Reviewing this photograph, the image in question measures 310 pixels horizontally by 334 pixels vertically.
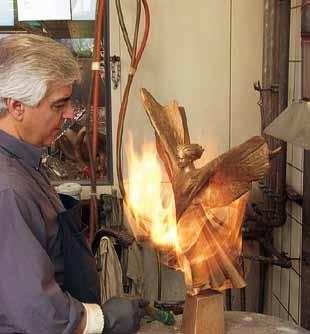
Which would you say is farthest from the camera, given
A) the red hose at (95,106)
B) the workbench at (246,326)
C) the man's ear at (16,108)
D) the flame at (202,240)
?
the red hose at (95,106)

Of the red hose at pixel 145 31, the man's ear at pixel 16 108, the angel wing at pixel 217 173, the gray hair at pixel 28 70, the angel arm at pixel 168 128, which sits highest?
the red hose at pixel 145 31

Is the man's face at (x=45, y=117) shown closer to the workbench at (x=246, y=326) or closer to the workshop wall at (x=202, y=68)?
the workbench at (x=246, y=326)

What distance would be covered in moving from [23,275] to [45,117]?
404 mm

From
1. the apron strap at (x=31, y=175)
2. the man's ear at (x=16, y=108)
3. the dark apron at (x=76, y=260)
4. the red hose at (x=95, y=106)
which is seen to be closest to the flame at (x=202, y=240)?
the dark apron at (x=76, y=260)

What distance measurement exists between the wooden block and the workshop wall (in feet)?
4.14

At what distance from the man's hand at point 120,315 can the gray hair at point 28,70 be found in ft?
1.88

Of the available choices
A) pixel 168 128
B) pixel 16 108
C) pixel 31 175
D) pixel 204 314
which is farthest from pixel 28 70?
pixel 204 314

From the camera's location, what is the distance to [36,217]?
1439mm

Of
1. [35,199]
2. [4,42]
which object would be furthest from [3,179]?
[4,42]

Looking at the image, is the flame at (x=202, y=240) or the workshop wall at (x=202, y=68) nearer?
the flame at (x=202, y=240)

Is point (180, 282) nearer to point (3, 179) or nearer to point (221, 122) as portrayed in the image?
point (221, 122)

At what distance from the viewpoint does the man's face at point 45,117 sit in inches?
59.4

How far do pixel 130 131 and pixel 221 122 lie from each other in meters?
0.46

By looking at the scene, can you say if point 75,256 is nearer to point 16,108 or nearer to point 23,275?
point 23,275
